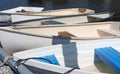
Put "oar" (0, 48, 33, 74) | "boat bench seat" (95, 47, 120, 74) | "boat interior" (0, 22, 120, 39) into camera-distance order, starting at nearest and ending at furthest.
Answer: "oar" (0, 48, 33, 74) < "boat bench seat" (95, 47, 120, 74) < "boat interior" (0, 22, 120, 39)

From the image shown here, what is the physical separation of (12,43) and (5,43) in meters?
0.18

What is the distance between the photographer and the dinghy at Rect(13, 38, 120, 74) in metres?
5.59

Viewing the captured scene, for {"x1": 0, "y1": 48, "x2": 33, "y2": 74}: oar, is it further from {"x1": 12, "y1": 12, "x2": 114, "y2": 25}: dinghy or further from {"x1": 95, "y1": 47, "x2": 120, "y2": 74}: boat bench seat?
{"x1": 12, "y1": 12, "x2": 114, "y2": 25}: dinghy

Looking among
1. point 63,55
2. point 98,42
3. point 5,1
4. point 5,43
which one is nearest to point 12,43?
point 5,43

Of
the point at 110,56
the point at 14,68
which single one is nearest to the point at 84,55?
the point at 110,56

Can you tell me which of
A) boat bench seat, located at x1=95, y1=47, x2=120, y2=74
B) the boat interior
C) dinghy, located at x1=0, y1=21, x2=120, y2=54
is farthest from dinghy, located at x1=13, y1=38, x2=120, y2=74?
the boat interior

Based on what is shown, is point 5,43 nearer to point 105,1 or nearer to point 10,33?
point 10,33

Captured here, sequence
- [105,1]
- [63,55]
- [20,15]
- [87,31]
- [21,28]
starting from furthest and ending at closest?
[105,1]
[20,15]
[87,31]
[21,28]
[63,55]

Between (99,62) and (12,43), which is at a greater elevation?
(12,43)

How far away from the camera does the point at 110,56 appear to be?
5789 mm

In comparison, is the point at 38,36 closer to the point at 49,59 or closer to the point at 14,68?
the point at 49,59

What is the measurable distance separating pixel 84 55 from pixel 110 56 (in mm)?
659

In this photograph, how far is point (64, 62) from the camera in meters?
6.11

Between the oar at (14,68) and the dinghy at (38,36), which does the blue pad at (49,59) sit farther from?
the dinghy at (38,36)
